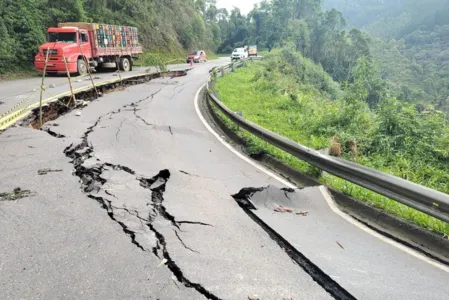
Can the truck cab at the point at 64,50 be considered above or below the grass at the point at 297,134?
above

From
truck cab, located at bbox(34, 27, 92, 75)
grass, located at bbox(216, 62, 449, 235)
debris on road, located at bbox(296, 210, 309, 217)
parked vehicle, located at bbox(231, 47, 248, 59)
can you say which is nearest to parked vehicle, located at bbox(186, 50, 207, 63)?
parked vehicle, located at bbox(231, 47, 248, 59)

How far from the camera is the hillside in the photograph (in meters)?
23.4

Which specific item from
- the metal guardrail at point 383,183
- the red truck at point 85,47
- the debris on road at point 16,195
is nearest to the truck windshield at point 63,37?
the red truck at point 85,47

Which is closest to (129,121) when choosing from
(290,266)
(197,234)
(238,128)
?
(238,128)

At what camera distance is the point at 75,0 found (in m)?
28.7

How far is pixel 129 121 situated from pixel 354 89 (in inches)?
251

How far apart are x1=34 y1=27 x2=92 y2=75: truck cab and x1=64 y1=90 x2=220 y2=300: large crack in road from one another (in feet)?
51.1

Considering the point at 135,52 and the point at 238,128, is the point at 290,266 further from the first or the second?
the point at 135,52

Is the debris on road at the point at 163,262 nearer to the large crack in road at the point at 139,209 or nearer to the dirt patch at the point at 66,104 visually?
the large crack in road at the point at 139,209

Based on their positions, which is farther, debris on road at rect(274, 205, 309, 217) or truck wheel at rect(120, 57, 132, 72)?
truck wheel at rect(120, 57, 132, 72)

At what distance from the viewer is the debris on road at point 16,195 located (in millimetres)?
4484

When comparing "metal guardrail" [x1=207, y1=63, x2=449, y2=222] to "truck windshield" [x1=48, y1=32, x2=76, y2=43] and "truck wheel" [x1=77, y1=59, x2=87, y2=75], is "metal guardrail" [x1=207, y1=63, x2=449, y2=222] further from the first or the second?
"truck windshield" [x1=48, y1=32, x2=76, y2=43]

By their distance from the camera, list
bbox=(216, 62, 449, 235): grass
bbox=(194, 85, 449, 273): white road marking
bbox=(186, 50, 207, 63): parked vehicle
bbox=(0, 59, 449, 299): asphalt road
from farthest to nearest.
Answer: bbox=(186, 50, 207, 63): parked vehicle → bbox=(216, 62, 449, 235): grass → bbox=(194, 85, 449, 273): white road marking → bbox=(0, 59, 449, 299): asphalt road

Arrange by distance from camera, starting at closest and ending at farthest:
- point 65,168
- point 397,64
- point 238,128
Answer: point 65,168
point 238,128
point 397,64
